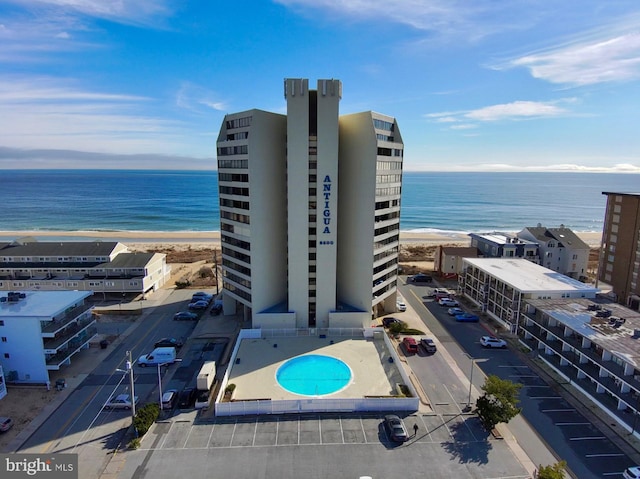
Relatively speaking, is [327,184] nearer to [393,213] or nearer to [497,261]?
[393,213]

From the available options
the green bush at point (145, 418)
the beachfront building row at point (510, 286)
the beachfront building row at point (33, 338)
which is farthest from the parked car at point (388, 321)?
the beachfront building row at point (33, 338)

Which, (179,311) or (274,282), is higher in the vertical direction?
(274,282)

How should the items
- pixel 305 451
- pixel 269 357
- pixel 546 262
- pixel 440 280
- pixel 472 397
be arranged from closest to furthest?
pixel 305 451
pixel 472 397
pixel 269 357
pixel 546 262
pixel 440 280

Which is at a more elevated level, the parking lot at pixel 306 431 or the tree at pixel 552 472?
the tree at pixel 552 472

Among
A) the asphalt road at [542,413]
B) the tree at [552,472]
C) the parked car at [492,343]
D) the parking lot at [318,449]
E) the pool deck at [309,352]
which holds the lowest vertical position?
the asphalt road at [542,413]

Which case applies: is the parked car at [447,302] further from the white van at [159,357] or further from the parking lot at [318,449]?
the white van at [159,357]

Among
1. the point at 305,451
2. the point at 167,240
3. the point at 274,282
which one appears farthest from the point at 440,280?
the point at 167,240
